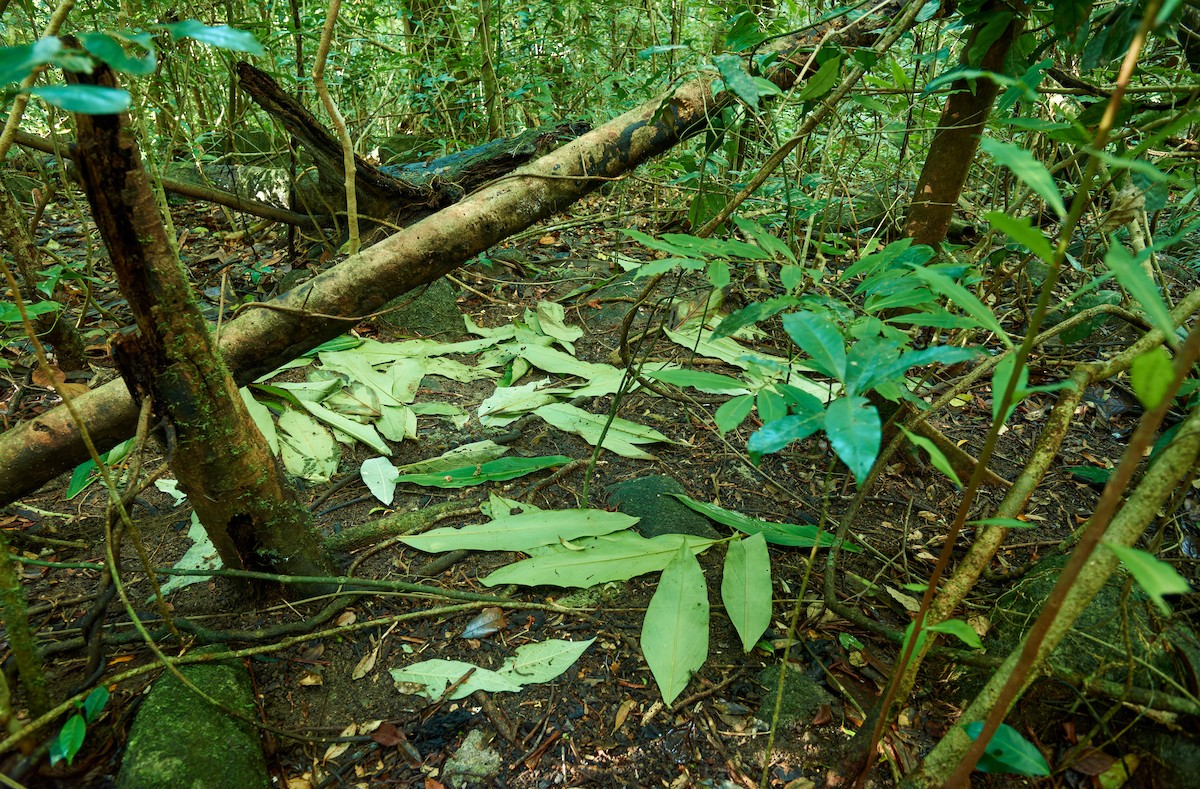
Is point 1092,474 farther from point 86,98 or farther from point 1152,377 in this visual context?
point 86,98

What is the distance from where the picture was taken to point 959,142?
209 centimetres

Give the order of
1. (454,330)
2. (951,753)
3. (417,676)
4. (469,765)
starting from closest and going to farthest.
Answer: (951,753) → (469,765) → (417,676) → (454,330)

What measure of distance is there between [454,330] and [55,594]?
185 centimetres

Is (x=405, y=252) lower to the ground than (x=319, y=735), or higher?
higher

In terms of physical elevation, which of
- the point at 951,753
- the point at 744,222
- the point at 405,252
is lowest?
the point at 951,753

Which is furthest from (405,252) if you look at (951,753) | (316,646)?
(951,753)

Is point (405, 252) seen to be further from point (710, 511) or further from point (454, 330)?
point (710, 511)

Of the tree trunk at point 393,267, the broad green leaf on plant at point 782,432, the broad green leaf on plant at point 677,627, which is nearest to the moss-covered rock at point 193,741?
the tree trunk at point 393,267

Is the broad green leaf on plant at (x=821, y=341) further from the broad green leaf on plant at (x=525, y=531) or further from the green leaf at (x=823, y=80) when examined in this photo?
the broad green leaf on plant at (x=525, y=531)

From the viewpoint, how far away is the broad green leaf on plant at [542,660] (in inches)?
58.9

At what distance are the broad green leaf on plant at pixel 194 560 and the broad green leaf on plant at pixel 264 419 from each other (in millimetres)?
353

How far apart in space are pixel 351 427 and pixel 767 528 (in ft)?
4.75

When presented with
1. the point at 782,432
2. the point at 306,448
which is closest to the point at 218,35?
the point at 782,432

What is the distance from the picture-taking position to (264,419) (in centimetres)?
233
